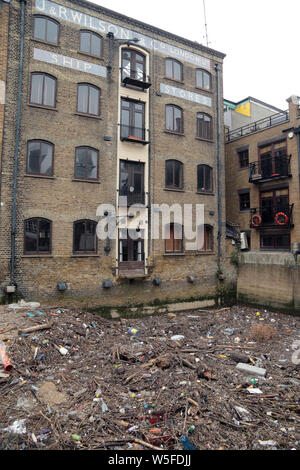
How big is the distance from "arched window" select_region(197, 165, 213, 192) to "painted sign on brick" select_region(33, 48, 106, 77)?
7.43 meters

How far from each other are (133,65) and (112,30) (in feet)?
6.09

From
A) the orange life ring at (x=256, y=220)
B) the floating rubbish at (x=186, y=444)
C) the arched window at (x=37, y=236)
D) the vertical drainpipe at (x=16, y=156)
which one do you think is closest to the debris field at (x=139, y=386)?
the floating rubbish at (x=186, y=444)

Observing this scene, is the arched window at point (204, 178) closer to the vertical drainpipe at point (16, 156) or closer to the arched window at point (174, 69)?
the arched window at point (174, 69)

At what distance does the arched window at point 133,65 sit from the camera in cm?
1491

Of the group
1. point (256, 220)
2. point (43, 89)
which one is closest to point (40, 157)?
point (43, 89)

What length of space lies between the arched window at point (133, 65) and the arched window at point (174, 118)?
2131 millimetres

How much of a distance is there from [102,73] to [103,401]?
1417cm

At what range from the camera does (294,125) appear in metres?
17.7

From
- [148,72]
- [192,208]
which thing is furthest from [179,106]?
[192,208]

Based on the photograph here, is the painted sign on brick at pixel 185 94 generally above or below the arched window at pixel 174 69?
below

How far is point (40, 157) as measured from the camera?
496 inches

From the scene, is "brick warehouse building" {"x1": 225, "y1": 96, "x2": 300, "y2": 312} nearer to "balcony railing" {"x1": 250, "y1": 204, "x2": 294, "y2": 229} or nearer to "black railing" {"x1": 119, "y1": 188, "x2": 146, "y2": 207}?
"balcony railing" {"x1": 250, "y1": 204, "x2": 294, "y2": 229}

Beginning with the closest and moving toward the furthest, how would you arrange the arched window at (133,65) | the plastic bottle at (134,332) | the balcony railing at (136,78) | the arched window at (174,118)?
the plastic bottle at (134,332)
the balcony railing at (136,78)
the arched window at (133,65)
the arched window at (174,118)

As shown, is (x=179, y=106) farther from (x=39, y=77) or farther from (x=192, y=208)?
(x=39, y=77)
